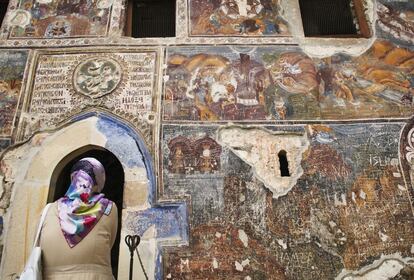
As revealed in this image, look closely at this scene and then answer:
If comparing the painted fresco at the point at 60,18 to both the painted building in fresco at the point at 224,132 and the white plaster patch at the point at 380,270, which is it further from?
the white plaster patch at the point at 380,270

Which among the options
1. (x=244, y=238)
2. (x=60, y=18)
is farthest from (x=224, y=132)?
(x=60, y=18)

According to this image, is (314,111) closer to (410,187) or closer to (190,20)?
(410,187)

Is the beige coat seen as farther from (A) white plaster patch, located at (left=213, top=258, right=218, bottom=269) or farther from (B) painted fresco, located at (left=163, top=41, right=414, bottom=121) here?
(B) painted fresco, located at (left=163, top=41, right=414, bottom=121)

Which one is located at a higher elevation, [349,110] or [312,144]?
[349,110]

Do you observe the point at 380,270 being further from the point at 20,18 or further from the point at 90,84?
the point at 20,18

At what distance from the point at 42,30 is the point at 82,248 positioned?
14.3ft

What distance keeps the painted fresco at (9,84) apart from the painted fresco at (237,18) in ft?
8.17

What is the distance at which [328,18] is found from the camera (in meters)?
6.66

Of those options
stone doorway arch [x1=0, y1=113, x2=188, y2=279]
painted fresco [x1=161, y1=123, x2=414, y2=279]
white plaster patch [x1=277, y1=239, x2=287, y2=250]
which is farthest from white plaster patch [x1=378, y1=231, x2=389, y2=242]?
stone doorway arch [x1=0, y1=113, x2=188, y2=279]

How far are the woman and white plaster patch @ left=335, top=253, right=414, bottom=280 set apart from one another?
9.27 ft

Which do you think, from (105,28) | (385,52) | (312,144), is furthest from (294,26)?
(105,28)

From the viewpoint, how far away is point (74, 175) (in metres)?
3.17

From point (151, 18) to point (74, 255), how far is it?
4648 mm

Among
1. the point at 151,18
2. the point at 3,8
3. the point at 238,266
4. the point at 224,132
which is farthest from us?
the point at 3,8
